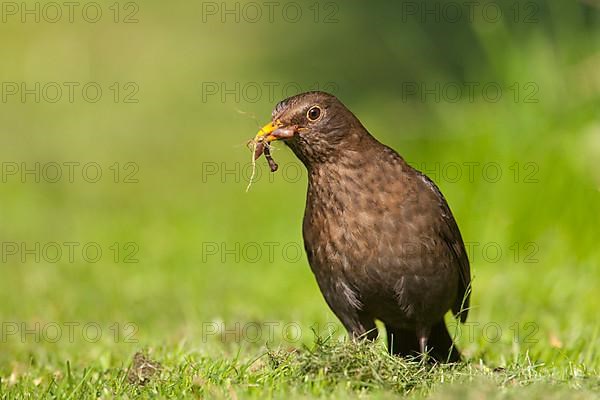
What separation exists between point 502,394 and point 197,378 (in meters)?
1.20

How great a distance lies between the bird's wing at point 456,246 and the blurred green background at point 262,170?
305mm

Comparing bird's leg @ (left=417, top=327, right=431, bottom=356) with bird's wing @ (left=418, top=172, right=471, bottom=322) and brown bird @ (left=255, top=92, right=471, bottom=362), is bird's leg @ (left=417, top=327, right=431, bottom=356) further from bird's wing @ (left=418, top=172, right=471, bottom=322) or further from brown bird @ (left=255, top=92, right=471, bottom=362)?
bird's wing @ (left=418, top=172, right=471, bottom=322)

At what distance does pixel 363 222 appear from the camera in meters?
4.66

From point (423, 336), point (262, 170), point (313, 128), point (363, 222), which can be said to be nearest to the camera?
point (363, 222)

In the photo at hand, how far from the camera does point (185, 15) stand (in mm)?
18609

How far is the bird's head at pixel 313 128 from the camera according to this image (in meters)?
4.73

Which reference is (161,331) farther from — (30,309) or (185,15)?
(185,15)

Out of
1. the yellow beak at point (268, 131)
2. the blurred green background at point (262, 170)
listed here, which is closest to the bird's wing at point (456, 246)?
the blurred green background at point (262, 170)

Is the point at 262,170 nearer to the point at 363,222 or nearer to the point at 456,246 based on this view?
the point at 456,246

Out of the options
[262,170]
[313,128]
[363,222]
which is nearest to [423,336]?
[363,222]

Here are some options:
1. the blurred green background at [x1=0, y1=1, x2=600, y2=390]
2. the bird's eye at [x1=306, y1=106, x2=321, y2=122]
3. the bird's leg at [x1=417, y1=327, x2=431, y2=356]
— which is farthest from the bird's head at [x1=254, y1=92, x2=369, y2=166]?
the bird's leg at [x1=417, y1=327, x2=431, y2=356]

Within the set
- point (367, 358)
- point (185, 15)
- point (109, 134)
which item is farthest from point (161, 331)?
point (185, 15)

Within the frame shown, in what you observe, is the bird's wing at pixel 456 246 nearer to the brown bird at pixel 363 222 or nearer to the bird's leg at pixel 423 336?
the brown bird at pixel 363 222

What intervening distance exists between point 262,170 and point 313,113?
267 inches
